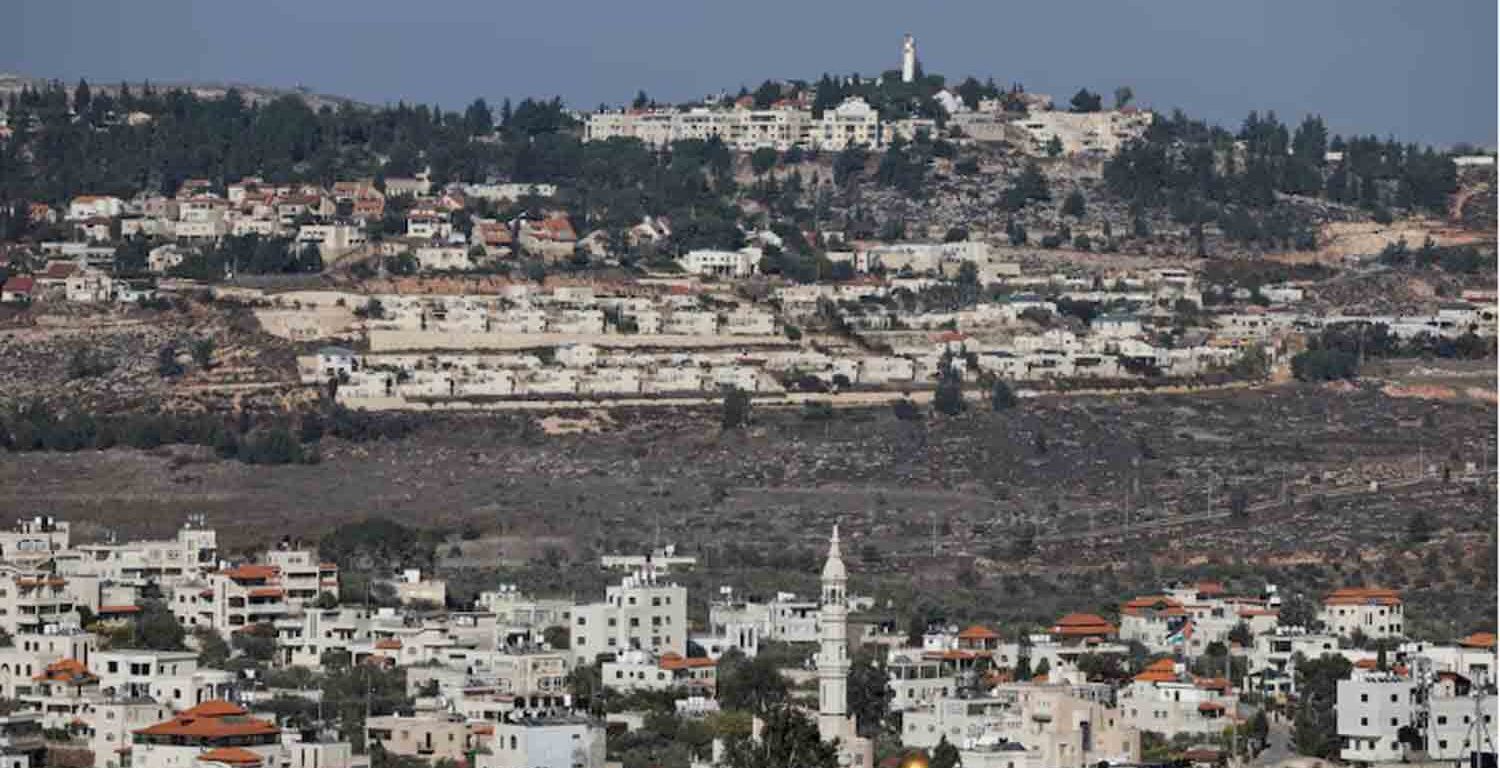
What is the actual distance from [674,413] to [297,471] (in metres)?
8.83

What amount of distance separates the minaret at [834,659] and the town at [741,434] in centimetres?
7

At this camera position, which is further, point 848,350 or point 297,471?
point 848,350

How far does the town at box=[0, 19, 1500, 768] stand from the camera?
5697cm

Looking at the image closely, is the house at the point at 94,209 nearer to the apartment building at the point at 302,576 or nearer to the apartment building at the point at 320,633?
the apartment building at the point at 302,576

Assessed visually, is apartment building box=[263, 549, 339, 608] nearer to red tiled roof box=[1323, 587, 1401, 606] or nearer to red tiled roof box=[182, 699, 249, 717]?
red tiled roof box=[1323, 587, 1401, 606]

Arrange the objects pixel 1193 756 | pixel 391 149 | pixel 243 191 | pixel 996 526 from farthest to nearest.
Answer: pixel 391 149 → pixel 243 191 → pixel 996 526 → pixel 1193 756

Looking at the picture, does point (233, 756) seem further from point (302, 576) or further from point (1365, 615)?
point (1365, 615)

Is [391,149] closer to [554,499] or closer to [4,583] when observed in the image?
[554,499]

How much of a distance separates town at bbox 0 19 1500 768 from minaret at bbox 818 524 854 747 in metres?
0.07

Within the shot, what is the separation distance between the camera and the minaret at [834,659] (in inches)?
2082

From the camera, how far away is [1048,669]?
6188cm

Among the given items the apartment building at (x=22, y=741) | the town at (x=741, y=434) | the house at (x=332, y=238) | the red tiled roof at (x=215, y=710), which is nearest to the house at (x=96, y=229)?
the town at (x=741, y=434)

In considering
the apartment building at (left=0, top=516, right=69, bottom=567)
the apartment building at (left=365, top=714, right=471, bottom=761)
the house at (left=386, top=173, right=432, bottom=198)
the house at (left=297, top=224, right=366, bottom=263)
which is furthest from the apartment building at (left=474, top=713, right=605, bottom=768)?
the house at (left=386, top=173, right=432, bottom=198)

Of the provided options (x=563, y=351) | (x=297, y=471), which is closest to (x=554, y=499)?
(x=297, y=471)
